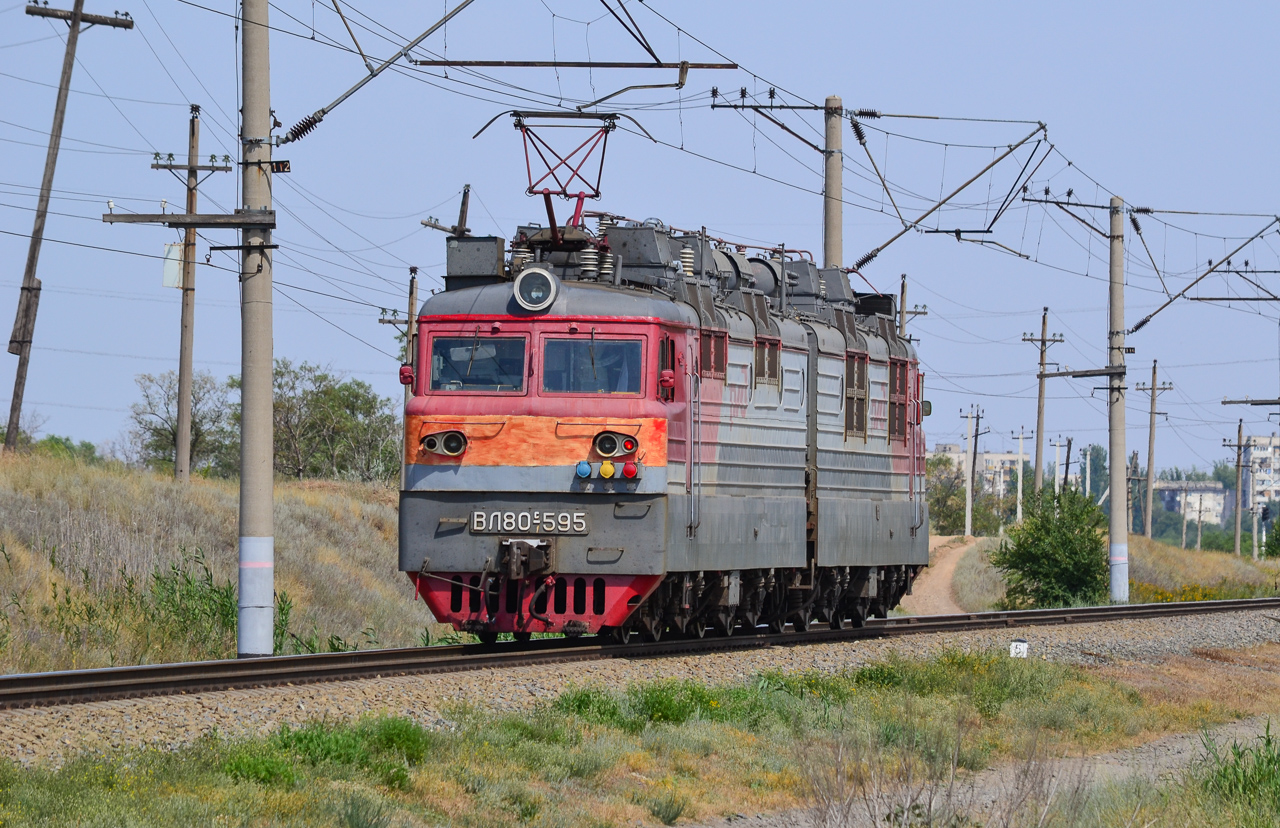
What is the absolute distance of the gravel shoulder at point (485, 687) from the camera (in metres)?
11.4

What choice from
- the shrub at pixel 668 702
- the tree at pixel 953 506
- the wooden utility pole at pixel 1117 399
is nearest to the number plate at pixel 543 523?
the shrub at pixel 668 702

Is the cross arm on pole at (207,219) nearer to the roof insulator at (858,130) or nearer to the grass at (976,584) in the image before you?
the roof insulator at (858,130)

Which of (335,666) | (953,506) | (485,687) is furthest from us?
(953,506)

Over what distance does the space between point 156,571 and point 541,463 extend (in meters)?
5.64

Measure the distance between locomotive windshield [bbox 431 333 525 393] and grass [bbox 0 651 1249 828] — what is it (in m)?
3.99

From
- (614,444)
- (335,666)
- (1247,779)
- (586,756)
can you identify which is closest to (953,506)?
(614,444)

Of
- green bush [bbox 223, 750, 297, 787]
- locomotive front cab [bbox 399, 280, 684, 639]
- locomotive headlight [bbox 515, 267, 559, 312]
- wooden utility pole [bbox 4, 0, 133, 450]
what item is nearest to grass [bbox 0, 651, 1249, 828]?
green bush [bbox 223, 750, 297, 787]

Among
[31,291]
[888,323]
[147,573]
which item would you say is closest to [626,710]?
[147,573]

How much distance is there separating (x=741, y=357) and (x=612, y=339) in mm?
2768

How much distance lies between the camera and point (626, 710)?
14.4 m

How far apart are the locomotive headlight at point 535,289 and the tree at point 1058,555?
1121 inches

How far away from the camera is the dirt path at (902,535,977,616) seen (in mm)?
53006

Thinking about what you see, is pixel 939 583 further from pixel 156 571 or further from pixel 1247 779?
pixel 1247 779

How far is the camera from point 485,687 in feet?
48.3
